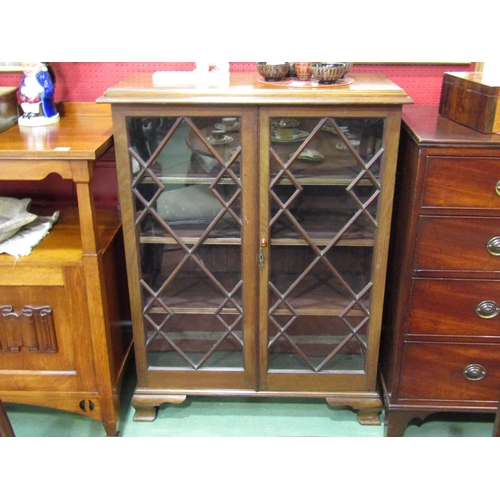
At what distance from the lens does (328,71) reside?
1.43 metres

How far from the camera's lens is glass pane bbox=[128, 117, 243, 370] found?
146cm

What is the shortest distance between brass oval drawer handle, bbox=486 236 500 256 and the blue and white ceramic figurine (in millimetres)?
1338

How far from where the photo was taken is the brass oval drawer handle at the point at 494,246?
1.44 m

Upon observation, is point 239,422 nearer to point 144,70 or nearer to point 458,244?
point 458,244

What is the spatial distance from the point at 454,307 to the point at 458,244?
0.20m

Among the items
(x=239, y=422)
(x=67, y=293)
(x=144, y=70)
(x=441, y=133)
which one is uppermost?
(x=144, y=70)

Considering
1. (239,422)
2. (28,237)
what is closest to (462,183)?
(239,422)

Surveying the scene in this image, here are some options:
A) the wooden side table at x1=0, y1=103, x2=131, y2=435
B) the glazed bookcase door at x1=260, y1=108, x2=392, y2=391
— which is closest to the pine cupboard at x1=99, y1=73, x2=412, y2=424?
the glazed bookcase door at x1=260, y1=108, x2=392, y2=391

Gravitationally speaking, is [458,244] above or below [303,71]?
below

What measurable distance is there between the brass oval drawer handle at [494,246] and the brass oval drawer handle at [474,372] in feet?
1.23

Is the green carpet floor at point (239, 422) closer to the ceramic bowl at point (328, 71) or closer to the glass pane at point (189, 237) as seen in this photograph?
the glass pane at point (189, 237)

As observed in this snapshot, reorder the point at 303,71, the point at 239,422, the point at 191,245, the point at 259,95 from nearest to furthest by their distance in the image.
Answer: the point at 259,95 → the point at 303,71 → the point at 191,245 → the point at 239,422

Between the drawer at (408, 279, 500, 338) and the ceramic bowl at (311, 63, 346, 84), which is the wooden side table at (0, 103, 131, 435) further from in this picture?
the drawer at (408, 279, 500, 338)

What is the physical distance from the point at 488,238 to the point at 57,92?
1470mm
